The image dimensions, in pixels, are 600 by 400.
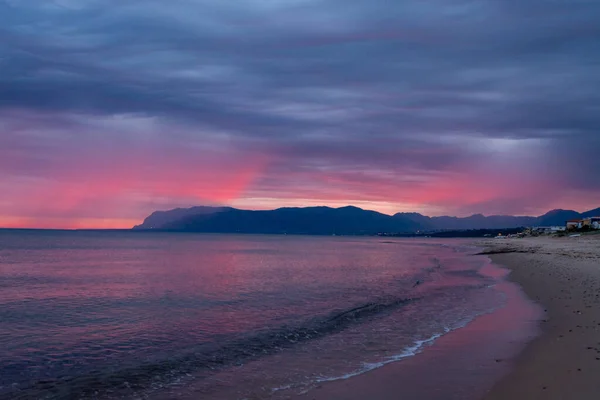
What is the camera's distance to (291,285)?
3306 cm

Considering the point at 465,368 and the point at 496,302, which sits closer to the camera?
the point at 465,368

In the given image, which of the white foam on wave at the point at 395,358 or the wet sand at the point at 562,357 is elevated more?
the wet sand at the point at 562,357

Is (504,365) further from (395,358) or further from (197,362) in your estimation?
(197,362)

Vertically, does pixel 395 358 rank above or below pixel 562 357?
below

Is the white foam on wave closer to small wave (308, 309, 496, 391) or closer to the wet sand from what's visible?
small wave (308, 309, 496, 391)

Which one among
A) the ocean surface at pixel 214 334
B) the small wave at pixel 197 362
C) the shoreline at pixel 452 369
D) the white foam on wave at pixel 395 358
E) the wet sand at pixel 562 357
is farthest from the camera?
the ocean surface at pixel 214 334

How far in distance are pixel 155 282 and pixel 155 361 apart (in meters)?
23.6

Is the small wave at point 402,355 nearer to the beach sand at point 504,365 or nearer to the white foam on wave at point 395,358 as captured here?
the white foam on wave at point 395,358

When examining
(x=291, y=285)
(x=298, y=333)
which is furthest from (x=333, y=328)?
(x=291, y=285)

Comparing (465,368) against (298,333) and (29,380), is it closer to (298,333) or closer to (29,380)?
(298,333)

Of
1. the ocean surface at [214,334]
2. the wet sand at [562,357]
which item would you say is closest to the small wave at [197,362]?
the ocean surface at [214,334]

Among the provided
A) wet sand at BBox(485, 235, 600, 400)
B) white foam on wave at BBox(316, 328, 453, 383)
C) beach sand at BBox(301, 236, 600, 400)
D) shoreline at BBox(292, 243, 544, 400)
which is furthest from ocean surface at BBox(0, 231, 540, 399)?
wet sand at BBox(485, 235, 600, 400)

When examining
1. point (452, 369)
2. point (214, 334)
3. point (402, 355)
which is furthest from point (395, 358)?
point (214, 334)

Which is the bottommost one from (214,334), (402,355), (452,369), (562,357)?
(214,334)
